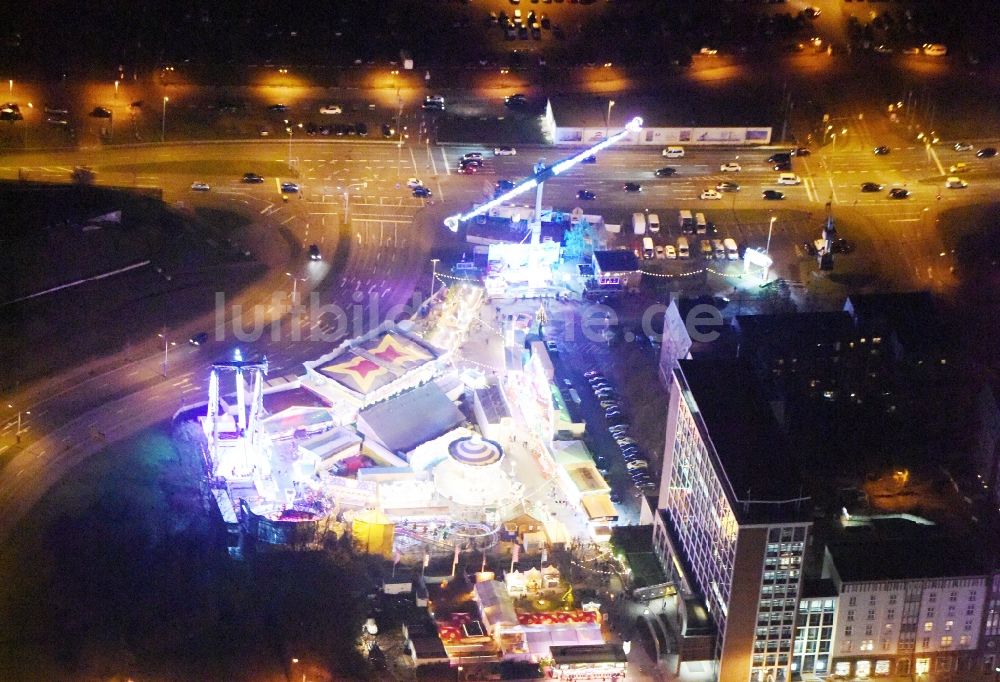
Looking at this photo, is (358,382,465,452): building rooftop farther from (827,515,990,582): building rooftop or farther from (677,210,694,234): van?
(677,210,694,234): van

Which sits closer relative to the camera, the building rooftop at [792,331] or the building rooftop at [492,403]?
the building rooftop at [492,403]

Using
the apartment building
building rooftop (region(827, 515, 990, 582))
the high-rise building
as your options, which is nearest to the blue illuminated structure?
the high-rise building

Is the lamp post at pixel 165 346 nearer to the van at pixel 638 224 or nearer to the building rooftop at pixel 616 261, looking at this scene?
the building rooftop at pixel 616 261

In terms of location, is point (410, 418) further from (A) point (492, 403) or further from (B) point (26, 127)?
(B) point (26, 127)

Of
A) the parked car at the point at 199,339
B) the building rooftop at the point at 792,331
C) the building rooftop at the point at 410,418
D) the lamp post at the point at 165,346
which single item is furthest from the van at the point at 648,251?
the lamp post at the point at 165,346

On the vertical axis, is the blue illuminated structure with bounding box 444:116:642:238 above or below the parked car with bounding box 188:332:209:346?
above

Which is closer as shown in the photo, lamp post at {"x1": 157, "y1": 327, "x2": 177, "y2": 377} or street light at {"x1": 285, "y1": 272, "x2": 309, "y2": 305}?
lamp post at {"x1": 157, "y1": 327, "x2": 177, "y2": 377}

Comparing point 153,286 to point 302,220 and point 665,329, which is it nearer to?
point 302,220

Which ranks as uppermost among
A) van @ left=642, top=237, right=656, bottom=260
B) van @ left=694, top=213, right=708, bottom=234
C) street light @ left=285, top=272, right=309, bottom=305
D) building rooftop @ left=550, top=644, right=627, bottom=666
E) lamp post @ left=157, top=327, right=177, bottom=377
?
van @ left=694, top=213, right=708, bottom=234
